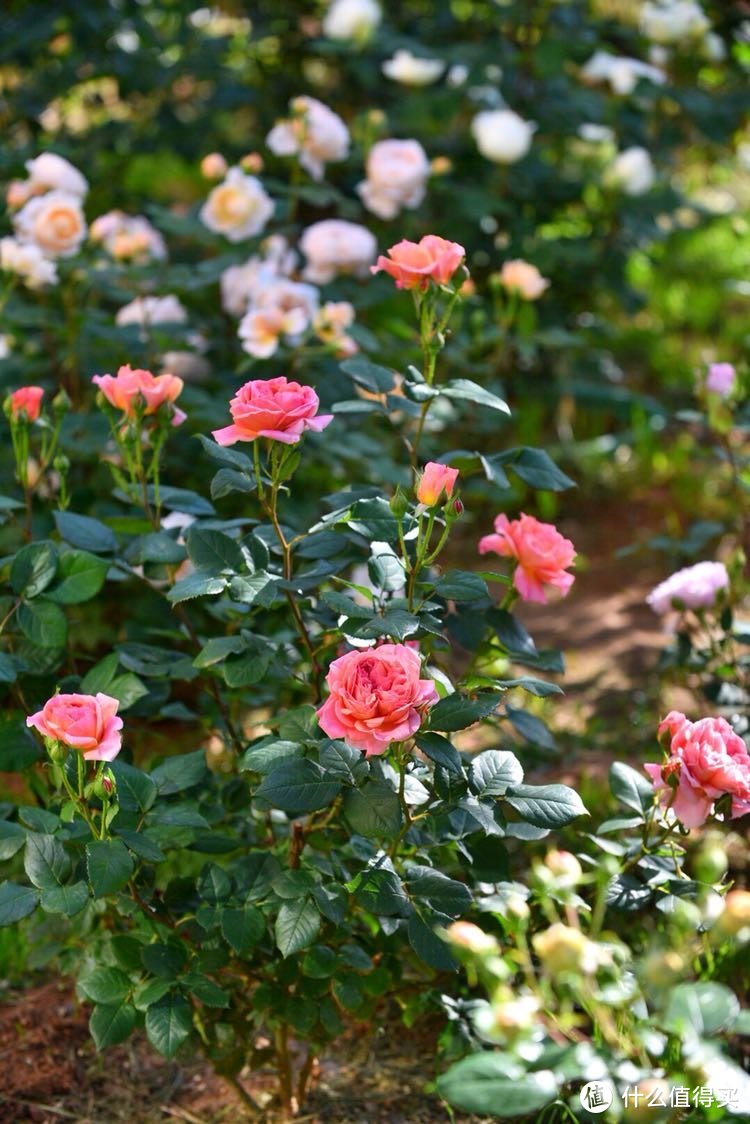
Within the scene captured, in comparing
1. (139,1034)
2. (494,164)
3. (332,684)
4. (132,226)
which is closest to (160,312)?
(132,226)

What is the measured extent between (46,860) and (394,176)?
153 cm

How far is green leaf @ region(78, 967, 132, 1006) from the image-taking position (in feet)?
Result: 3.88

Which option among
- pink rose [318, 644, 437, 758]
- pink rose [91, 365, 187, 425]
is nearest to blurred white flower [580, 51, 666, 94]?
pink rose [91, 365, 187, 425]

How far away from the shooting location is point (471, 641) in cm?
136

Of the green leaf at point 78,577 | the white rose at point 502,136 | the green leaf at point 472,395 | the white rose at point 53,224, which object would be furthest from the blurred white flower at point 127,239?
the green leaf at point 472,395

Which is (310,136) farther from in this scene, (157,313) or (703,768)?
(703,768)

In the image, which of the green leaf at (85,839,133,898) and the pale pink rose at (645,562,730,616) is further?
the pale pink rose at (645,562,730,616)

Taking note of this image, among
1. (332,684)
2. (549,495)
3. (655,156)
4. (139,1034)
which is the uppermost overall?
(332,684)

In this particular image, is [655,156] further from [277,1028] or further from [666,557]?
[277,1028]

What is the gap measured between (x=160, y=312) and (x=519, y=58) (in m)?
1.11

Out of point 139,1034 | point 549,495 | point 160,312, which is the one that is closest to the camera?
point 139,1034

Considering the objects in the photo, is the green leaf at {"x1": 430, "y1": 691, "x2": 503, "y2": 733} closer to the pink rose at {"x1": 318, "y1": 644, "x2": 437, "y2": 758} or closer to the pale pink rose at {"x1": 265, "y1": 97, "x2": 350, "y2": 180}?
the pink rose at {"x1": 318, "y1": 644, "x2": 437, "y2": 758}

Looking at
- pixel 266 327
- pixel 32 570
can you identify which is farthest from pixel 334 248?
pixel 32 570

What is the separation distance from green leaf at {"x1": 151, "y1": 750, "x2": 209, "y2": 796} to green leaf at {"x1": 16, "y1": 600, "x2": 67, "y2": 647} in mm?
175
